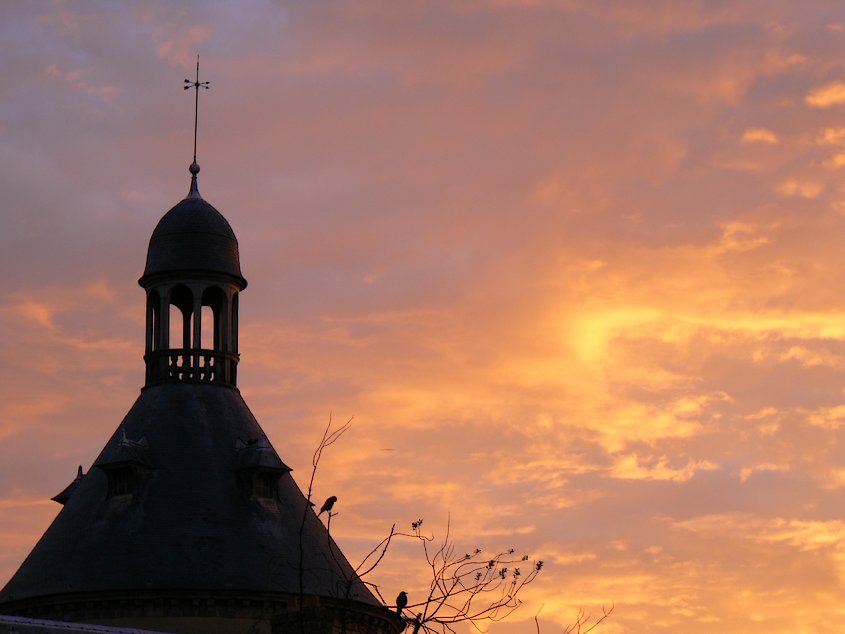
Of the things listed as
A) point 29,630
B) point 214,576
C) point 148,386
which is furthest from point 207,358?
point 29,630

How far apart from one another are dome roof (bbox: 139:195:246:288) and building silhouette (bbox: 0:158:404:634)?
4 centimetres

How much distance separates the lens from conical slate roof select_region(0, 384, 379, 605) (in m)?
50.0

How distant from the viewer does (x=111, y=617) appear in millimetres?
49062

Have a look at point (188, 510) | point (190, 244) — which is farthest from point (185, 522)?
point (190, 244)

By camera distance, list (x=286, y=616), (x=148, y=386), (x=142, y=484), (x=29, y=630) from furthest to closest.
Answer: (x=148, y=386) < (x=142, y=484) < (x=286, y=616) < (x=29, y=630)

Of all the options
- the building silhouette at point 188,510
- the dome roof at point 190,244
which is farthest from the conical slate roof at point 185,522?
the dome roof at point 190,244

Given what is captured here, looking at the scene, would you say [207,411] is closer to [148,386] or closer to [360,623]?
[148,386]

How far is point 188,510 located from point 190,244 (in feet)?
32.1

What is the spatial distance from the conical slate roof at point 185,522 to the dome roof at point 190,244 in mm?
3902

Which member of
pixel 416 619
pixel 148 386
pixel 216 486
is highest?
pixel 148 386

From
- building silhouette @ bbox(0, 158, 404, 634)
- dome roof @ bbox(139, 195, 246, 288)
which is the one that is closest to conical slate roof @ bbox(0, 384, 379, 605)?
building silhouette @ bbox(0, 158, 404, 634)

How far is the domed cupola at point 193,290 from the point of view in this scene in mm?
57156

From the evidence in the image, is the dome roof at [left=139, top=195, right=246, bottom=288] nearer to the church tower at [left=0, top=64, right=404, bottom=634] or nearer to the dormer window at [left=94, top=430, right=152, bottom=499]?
the church tower at [left=0, top=64, right=404, bottom=634]

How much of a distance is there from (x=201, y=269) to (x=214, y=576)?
11.7 metres
